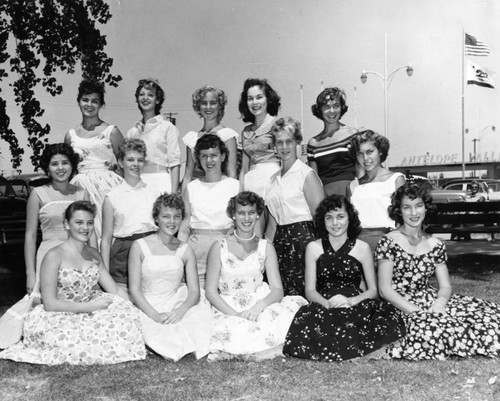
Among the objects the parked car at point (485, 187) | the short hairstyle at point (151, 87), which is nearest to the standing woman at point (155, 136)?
the short hairstyle at point (151, 87)

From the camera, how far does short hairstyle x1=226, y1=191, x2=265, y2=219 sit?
18.0ft

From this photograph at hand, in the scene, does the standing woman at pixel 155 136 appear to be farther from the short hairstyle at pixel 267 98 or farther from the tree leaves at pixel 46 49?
the tree leaves at pixel 46 49

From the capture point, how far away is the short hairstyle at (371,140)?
5.70 metres

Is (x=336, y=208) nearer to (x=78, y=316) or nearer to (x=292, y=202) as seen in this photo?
(x=292, y=202)

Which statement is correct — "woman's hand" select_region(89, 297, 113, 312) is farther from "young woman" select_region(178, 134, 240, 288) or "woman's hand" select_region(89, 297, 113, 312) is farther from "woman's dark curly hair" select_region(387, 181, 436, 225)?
"woman's dark curly hair" select_region(387, 181, 436, 225)

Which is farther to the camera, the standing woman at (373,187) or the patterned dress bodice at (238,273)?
the standing woman at (373,187)

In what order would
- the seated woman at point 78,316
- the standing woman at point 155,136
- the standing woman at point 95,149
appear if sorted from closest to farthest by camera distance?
the seated woman at point 78,316 < the standing woman at point 95,149 < the standing woman at point 155,136

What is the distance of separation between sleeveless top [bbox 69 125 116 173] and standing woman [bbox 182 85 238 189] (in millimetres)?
855

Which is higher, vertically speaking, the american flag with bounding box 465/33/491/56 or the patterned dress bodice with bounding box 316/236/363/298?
the american flag with bounding box 465/33/491/56

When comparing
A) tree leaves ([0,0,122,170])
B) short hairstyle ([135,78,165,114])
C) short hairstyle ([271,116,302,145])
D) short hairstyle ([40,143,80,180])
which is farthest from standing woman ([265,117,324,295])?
tree leaves ([0,0,122,170])

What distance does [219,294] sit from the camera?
18.3 ft

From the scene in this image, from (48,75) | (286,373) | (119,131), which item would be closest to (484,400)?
(286,373)

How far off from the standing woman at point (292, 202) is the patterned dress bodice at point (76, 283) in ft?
6.03

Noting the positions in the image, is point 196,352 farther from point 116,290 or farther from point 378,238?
point 378,238
